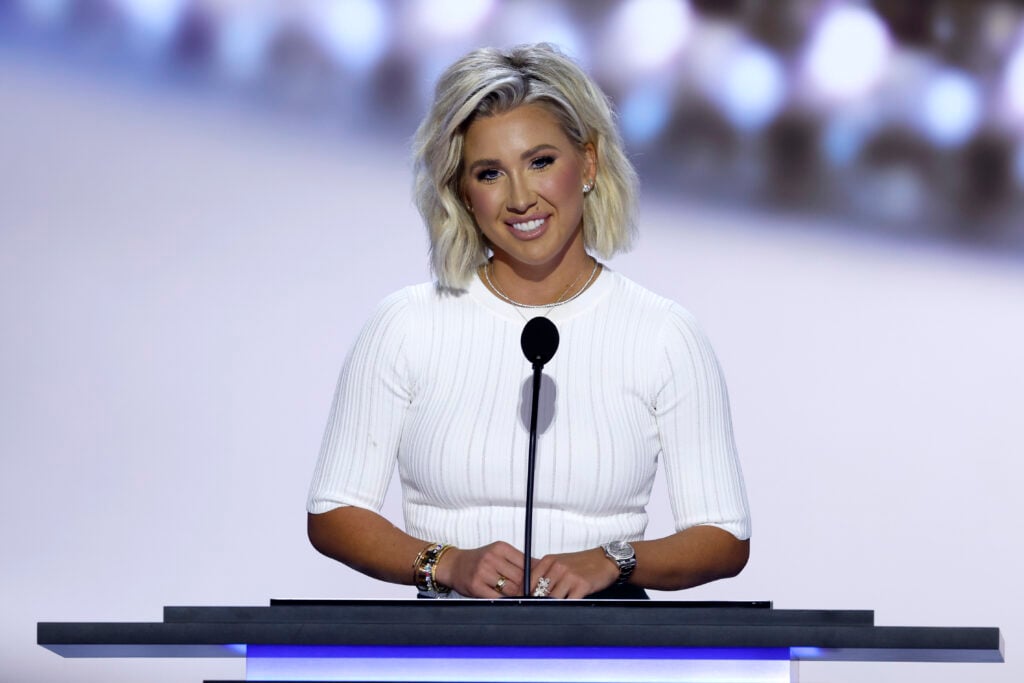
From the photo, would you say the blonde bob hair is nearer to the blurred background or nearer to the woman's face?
the woman's face

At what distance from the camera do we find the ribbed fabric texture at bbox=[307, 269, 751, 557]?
240 cm

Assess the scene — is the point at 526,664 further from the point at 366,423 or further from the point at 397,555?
the point at 366,423

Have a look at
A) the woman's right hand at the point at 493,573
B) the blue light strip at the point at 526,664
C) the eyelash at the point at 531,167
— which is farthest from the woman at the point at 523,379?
the blue light strip at the point at 526,664

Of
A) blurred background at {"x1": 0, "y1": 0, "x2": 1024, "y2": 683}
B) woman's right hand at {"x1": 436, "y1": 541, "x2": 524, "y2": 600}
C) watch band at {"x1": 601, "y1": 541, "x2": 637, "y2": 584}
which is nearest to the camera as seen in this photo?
woman's right hand at {"x1": 436, "y1": 541, "x2": 524, "y2": 600}

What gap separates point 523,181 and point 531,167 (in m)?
0.03

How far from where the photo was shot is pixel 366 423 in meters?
2.45

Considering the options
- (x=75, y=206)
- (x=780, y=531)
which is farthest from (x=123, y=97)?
(x=780, y=531)

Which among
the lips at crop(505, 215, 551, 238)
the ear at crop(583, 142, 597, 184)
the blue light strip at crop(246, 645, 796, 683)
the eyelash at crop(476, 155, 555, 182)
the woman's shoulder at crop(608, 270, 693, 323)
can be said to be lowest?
the blue light strip at crop(246, 645, 796, 683)

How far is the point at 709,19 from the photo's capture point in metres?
4.00

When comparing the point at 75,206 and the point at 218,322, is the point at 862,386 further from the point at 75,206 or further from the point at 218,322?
the point at 75,206

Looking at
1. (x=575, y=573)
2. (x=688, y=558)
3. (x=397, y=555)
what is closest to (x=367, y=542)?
(x=397, y=555)

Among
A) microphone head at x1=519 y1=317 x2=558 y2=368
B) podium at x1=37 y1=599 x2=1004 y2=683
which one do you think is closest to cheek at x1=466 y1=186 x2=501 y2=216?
microphone head at x1=519 y1=317 x2=558 y2=368

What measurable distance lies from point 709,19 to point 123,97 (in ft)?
4.61

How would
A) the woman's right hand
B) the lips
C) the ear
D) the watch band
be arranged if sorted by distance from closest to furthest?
the woman's right hand → the watch band → the lips → the ear
